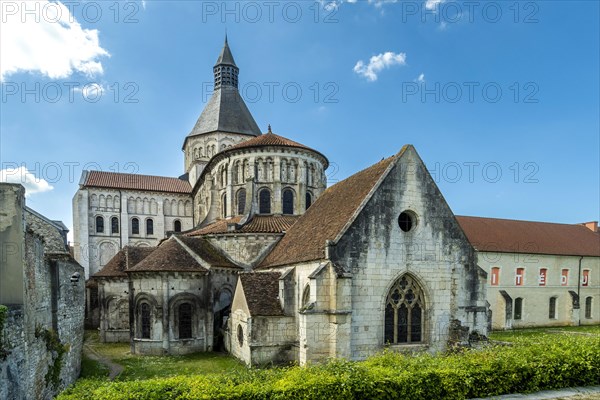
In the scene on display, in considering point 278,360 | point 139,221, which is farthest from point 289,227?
point 139,221

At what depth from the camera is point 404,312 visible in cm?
1677

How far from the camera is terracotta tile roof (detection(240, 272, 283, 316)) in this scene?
18.2 metres

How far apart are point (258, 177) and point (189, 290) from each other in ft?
33.1

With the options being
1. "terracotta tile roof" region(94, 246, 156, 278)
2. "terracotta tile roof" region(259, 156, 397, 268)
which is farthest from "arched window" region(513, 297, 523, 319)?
"terracotta tile roof" region(94, 246, 156, 278)

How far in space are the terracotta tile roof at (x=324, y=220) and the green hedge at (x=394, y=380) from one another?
6846 mm

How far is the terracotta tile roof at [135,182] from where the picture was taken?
48.5 m

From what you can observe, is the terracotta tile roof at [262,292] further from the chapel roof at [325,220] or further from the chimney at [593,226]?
the chimney at [593,226]

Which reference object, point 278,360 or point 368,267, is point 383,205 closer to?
point 368,267

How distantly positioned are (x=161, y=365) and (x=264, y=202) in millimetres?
13578

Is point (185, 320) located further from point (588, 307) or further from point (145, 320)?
point (588, 307)

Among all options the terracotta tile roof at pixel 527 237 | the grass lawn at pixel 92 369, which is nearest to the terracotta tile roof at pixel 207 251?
the grass lawn at pixel 92 369

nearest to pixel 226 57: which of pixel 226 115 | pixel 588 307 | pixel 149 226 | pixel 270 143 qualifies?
pixel 226 115

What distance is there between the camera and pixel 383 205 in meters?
16.1

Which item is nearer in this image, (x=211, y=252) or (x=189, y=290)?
(x=189, y=290)
